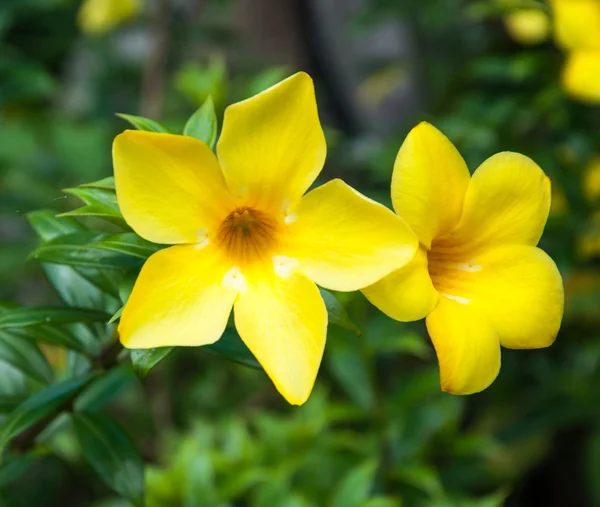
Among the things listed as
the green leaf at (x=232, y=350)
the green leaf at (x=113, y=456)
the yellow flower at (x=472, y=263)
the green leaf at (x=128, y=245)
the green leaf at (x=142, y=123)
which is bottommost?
the green leaf at (x=113, y=456)

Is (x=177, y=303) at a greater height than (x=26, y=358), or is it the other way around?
(x=177, y=303)

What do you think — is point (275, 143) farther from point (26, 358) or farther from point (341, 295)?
point (341, 295)

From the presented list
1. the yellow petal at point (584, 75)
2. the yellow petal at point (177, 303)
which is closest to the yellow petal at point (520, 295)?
the yellow petal at point (177, 303)

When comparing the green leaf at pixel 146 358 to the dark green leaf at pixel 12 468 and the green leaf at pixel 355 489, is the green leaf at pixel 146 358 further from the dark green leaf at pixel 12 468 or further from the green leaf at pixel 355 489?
the green leaf at pixel 355 489

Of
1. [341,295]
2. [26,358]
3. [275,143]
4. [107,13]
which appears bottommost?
[341,295]

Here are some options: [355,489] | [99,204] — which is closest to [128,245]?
[99,204]
